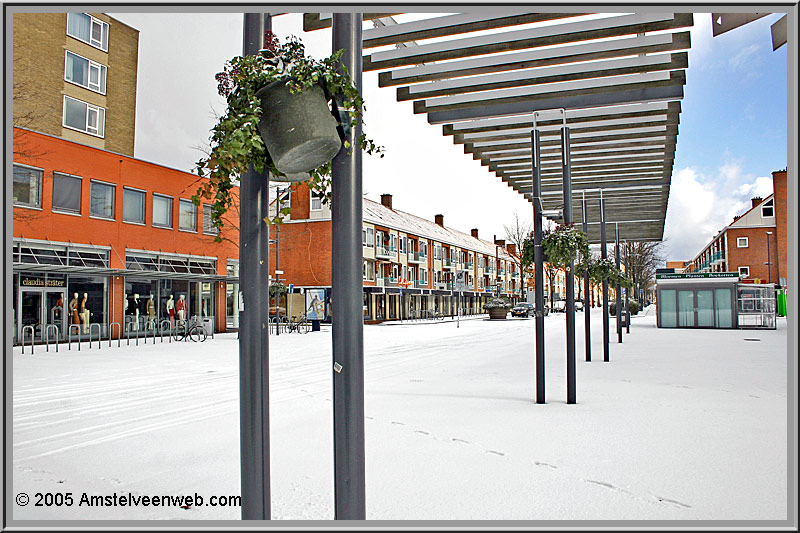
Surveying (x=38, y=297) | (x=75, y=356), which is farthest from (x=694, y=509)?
(x=38, y=297)

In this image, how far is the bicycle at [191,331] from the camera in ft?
69.8

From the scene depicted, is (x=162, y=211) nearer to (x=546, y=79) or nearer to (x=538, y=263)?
(x=538, y=263)

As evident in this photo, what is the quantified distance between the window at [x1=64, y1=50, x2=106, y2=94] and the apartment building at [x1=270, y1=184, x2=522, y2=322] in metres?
10.5

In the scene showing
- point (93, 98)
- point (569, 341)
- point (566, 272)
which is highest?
point (93, 98)

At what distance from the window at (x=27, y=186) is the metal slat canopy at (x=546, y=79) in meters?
16.6

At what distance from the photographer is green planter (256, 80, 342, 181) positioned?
2402 millimetres

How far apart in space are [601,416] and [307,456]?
324cm

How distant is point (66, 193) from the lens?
20.5m

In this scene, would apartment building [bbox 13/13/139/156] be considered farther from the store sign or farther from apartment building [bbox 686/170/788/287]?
apartment building [bbox 686/170/788/287]

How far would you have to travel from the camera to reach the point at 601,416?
617 centimetres

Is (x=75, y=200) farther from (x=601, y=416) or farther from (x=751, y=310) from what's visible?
(x=751, y=310)

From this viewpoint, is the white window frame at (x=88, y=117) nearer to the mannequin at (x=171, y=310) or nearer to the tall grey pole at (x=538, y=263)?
the mannequin at (x=171, y=310)

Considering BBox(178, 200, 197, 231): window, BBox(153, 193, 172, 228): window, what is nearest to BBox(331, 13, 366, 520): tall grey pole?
BBox(153, 193, 172, 228): window

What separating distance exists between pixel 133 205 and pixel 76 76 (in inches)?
303
